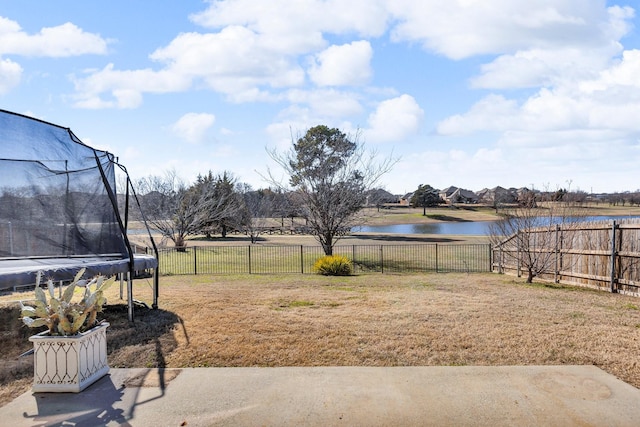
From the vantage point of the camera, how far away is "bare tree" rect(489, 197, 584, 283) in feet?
40.4

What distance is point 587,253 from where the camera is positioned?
11.2 metres

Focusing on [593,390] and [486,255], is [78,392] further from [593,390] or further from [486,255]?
[486,255]

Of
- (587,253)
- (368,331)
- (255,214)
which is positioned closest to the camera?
(368,331)

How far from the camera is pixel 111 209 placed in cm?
767

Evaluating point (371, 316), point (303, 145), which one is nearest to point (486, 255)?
point (303, 145)

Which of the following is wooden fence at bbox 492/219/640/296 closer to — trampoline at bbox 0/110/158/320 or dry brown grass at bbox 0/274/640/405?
dry brown grass at bbox 0/274/640/405

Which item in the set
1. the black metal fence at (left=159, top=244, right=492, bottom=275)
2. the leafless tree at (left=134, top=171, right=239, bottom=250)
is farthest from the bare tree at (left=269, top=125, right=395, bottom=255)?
the leafless tree at (left=134, top=171, right=239, bottom=250)

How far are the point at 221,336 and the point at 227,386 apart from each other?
1.80 m

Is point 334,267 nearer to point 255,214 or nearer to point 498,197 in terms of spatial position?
point 255,214

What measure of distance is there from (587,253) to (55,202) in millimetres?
11638

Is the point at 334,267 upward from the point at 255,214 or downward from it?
downward

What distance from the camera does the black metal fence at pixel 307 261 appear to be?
56.2ft

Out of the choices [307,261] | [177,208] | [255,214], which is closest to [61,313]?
[307,261]

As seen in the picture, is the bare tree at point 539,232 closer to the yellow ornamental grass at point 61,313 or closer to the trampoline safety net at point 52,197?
the trampoline safety net at point 52,197
